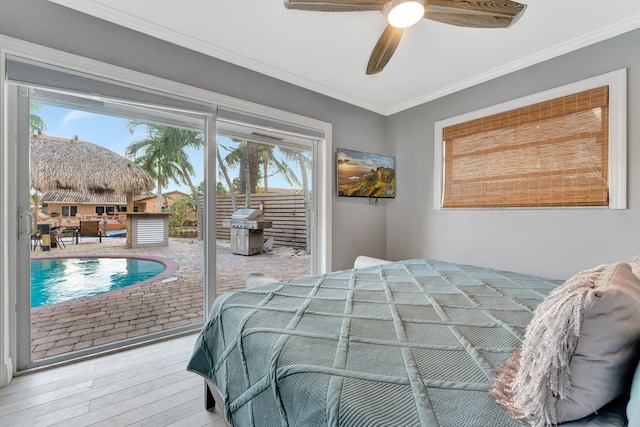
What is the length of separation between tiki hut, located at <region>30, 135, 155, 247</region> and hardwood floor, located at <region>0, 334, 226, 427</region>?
3.47 ft

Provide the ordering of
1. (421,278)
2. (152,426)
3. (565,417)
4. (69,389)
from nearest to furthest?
(565,417) → (152,426) → (69,389) → (421,278)

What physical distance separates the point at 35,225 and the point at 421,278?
271cm

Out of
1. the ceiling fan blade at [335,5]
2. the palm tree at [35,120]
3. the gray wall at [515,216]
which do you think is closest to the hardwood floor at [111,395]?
the palm tree at [35,120]

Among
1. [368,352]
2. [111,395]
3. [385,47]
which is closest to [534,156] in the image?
[385,47]

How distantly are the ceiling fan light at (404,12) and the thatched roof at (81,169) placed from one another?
230 cm

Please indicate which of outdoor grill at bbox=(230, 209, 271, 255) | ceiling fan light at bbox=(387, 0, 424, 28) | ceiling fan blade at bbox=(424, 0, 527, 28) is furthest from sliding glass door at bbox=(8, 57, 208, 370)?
ceiling fan blade at bbox=(424, 0, 527, 28)

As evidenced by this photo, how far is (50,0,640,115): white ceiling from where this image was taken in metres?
2.00

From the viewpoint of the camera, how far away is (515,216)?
2787mm

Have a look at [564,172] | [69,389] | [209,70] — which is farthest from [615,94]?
[69,389]

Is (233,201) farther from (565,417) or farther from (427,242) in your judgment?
(565,417)

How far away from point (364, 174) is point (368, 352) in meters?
2.94

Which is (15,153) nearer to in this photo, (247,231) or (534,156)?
(247,231)

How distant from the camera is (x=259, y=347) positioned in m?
1.02

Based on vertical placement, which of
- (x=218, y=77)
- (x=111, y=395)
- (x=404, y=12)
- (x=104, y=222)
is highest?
(x=218, y=77)
